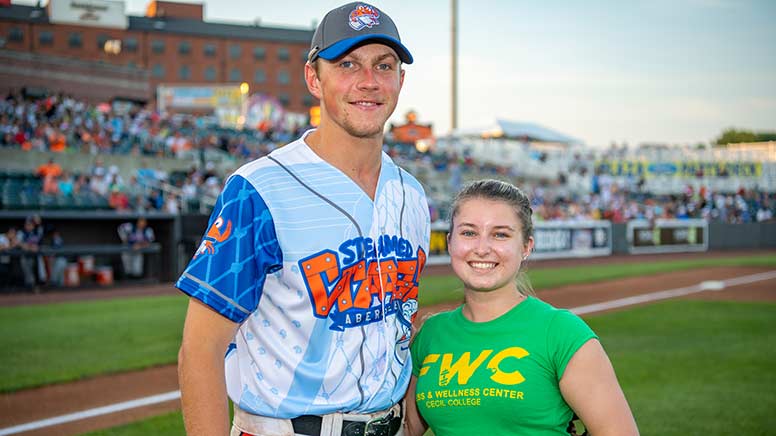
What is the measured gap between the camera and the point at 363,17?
249cm

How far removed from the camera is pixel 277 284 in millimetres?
2324

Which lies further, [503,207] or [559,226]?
[559,226]

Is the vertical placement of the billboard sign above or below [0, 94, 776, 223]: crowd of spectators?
above

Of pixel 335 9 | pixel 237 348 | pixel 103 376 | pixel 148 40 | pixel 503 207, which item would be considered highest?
pixel 148 40

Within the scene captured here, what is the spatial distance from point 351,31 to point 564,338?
1.29 meters

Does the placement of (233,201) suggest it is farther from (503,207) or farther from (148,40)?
(148,40)

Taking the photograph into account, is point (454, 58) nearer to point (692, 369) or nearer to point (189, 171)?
point (189, 171)

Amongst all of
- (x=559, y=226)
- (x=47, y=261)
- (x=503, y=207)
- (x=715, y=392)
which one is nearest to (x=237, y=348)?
(x=503, y=207)

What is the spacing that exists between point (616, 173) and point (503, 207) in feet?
134

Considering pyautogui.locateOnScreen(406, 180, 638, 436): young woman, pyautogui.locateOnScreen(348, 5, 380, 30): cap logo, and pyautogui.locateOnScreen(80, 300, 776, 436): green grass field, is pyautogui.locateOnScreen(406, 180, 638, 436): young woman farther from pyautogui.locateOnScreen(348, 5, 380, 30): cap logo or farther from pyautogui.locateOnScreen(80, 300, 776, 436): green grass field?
pyautogui.locateOnScreen(80, 300, 776, 436): green grass field

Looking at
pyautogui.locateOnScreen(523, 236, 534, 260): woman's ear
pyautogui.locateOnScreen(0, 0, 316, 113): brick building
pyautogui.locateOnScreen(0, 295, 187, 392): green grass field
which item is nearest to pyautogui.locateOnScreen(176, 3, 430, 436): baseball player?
pyautogui.locateOnScreen(523, 236, 534, 260): woman's ear

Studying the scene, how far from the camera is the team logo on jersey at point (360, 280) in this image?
2.35 meters

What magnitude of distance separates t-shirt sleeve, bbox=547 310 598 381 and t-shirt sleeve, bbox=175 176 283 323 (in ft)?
3.26

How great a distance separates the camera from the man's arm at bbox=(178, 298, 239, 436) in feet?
6.84
